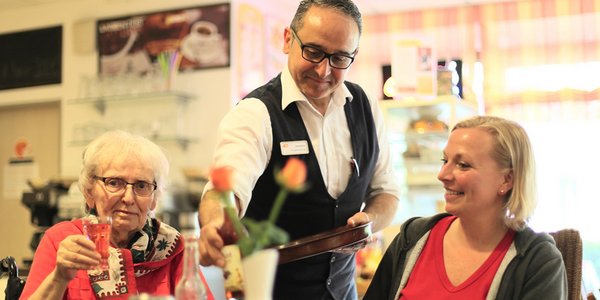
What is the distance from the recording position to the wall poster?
618 cm

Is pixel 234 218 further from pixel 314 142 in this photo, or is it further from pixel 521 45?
pixel 521 45

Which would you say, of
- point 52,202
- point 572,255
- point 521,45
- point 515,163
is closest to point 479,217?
point 515,163

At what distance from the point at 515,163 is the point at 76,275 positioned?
49.7 inches

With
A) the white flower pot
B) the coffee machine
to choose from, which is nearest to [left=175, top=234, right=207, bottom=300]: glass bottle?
the white flower pot

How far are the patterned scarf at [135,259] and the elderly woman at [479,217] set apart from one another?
26.6 inches

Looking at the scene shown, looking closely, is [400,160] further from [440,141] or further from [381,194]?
[381,194]

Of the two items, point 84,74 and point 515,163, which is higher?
point 84,74

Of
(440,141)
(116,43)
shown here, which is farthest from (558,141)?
(116,43)

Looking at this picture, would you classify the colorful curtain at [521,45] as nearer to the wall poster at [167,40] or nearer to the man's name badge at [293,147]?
the wall poster at [167,40]

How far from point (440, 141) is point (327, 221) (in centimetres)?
374

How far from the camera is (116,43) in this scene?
657 centimetres

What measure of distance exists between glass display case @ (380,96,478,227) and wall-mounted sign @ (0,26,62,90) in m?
3.03

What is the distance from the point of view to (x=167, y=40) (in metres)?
6.38

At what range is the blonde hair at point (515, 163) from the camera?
2162 millimetres
